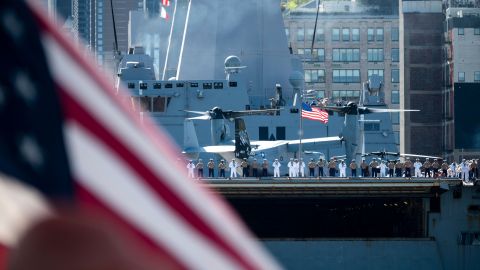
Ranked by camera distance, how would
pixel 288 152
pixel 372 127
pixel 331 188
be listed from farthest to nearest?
pixel 372 127 → pixel 288 152 → pixel 331 188

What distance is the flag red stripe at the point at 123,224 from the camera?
1.74 meters

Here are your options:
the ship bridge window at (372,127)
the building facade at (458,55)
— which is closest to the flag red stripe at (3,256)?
the ship bridge window at (372,127)

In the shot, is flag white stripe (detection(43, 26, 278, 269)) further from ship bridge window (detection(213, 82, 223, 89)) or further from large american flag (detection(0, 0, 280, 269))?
ship bridge window (detection(213, 82, 223, 89))

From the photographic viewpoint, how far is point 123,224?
176 centimetres

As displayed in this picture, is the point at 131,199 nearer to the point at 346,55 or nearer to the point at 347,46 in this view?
the point at 347,46

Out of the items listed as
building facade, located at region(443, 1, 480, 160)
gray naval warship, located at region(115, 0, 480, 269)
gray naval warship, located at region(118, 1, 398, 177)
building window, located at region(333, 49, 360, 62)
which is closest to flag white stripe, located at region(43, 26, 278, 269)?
gray naval warship, located at region(115, 0, 480, 269)

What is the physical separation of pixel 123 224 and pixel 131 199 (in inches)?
2.2

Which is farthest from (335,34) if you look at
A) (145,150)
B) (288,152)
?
(145,150)

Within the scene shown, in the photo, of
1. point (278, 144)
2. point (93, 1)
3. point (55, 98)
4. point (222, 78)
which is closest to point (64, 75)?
point (55, 98)

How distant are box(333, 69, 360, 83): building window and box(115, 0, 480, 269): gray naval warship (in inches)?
2128

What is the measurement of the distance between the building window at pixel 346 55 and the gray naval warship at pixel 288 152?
54.0 m

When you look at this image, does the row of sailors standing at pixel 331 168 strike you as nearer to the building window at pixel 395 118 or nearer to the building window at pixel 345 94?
the building window at pixel 395 118

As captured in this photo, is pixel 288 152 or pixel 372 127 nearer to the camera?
pixel 288 152

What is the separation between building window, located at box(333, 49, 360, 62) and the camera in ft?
369
